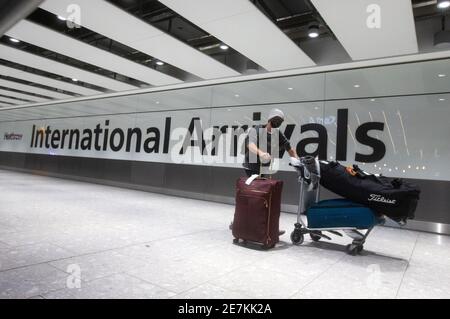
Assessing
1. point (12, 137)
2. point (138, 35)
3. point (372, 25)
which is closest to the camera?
point (372, 25)

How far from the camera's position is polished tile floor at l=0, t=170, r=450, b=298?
6.43ft

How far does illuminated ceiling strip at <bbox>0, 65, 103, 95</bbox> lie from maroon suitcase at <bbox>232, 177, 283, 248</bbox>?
24.6ft

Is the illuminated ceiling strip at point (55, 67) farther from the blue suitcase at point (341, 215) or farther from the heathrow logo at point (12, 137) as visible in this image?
the heathrow logo at point (12, 137)

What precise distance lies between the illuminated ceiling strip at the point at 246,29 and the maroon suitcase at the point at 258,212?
2.49 m

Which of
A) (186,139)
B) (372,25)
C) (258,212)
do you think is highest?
(372,25)

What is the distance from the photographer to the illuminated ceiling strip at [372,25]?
3.84m

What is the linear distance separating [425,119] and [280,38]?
2.89 meters

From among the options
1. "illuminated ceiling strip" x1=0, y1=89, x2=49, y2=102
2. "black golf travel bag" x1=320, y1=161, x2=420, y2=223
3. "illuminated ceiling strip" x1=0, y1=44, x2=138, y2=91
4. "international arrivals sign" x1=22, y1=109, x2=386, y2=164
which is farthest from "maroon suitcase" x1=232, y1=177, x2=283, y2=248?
"illuminated ceiling strip" x1=0, y1=89, x2=49, y2=102

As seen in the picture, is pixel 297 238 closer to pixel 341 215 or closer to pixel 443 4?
pixel 341 215

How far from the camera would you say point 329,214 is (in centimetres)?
309

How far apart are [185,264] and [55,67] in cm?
678

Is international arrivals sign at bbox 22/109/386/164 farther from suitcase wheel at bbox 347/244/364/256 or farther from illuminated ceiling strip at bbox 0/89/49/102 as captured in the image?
suitcase wheel at bbox 347/244/364/256

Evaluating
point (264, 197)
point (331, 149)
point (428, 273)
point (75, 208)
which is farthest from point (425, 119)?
point (75, 208)

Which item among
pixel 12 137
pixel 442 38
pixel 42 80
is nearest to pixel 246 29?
pixel 442 38
